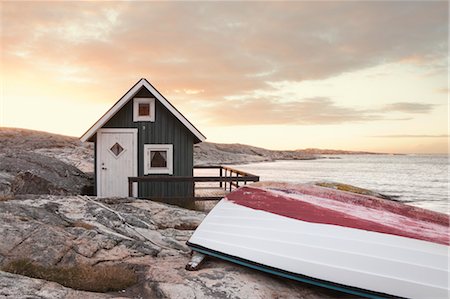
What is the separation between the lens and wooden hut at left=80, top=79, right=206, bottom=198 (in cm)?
1627

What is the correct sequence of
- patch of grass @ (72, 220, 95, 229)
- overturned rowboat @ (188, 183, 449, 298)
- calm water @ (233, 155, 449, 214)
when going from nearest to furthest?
1. overturned rowboat @ (188, 183, 449, 298)
2. patch of grass @ (72, 220, 95, 229)
3. calm water @ (233, 155, 449, 214)

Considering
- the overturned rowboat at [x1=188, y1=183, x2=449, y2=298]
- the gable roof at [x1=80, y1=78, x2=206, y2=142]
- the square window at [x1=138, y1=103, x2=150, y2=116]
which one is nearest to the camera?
the overturned rowboat at [x1=188, y1=183, x2=449, y2=298]

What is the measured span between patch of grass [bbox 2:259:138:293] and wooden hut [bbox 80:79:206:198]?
33.1 feet

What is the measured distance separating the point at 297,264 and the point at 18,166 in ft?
45.9

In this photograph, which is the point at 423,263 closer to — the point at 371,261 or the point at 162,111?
the point at 371,261

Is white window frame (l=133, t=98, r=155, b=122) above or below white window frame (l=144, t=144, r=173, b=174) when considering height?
above

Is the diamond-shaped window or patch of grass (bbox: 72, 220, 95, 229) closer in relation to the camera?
patch of grass (bbox: 72, 220, 95, 229)

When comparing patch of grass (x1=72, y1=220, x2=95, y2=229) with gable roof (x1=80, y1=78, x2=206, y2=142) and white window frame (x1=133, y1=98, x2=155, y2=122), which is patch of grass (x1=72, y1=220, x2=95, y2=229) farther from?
white window frame (x1=133, y1=98, x2=155, y2=122)

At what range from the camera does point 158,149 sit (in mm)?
16672

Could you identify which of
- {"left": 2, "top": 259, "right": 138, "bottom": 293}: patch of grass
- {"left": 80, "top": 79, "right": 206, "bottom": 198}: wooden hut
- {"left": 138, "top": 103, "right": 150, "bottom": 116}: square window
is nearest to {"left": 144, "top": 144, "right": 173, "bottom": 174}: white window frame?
{"left": 80, "top": 79, "right": 206, "bottom": 198}: wooden hut

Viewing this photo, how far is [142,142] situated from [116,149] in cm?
115

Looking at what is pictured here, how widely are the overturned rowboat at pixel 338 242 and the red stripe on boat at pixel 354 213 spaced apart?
17 millimetres

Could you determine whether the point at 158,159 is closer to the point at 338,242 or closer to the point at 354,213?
the point at 354,213

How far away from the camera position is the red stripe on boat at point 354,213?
21.8 ft
